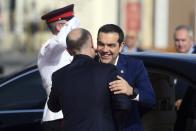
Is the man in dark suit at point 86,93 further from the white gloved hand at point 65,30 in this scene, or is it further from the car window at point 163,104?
the white gloved hand at point 65,30

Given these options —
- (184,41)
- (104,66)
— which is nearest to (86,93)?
(104,66)

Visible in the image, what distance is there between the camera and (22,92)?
7.57m

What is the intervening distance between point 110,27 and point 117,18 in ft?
92.4

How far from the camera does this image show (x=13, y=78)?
7.57 metres

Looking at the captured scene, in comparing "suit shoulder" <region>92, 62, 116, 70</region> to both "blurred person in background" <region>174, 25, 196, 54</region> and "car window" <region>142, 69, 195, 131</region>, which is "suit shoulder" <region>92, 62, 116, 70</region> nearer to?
"car window" <region>142, 69, 195, 131</region>

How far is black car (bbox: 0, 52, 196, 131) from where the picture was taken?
19.4 ft

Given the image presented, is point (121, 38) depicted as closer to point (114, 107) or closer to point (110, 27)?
point (110, 27)

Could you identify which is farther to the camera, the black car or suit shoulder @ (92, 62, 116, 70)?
the black car

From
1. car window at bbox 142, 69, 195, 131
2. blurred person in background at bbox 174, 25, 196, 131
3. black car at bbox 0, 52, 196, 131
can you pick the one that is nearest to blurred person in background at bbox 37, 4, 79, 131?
black car at bbox 0, 52, 196, 131

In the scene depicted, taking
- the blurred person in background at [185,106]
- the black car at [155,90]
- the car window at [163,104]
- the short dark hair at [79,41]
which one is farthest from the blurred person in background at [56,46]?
the short dark hair at [79,41]

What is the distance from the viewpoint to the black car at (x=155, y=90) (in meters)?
Result: 5.91

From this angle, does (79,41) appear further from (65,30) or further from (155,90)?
(65,30)

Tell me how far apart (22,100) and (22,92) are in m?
0.09

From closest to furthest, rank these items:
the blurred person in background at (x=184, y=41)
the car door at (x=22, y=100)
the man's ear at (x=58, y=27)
Answer: the man's ear at (x=58, y=27)
the car door at (x=22, y=100)
the blurred person in background at (x=184, y=41)
